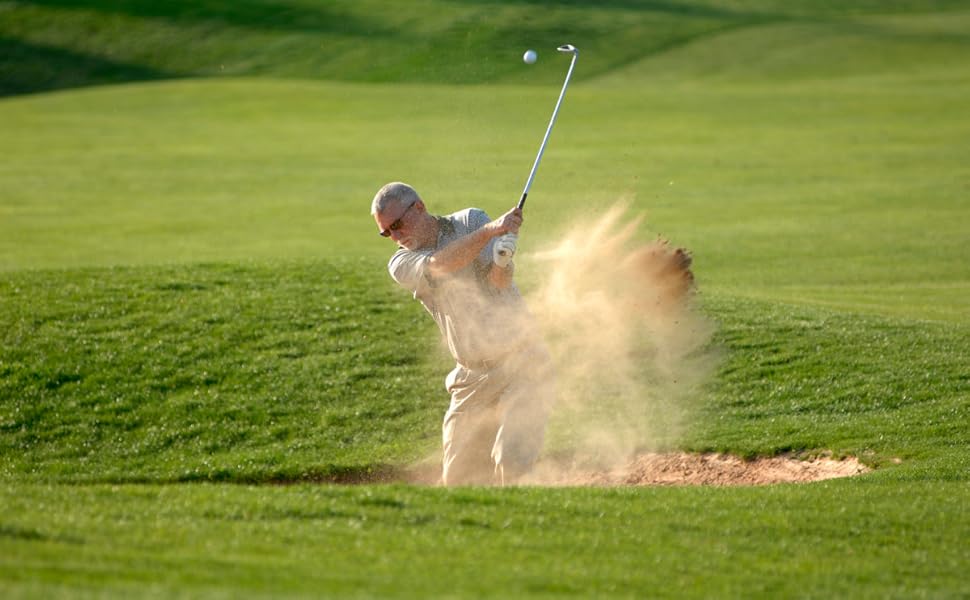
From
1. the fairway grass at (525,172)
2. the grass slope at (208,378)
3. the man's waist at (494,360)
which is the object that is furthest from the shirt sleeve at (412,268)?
the fairway grass at (525,172)

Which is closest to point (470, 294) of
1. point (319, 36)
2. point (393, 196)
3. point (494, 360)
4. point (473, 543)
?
point (494, 360)

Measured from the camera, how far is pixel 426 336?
13836 mm

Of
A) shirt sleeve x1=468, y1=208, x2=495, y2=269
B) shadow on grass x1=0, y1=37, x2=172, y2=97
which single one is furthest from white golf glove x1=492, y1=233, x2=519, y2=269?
shadow on grass x1=0, y1=37, x2=172, y2=97

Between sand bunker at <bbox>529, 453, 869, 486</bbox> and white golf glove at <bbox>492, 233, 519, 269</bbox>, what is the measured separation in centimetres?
256

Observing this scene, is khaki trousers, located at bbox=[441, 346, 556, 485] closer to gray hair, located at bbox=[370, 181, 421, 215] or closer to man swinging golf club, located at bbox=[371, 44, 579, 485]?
man swinging golf club, located at bbox=[371, 44, 579, 485]

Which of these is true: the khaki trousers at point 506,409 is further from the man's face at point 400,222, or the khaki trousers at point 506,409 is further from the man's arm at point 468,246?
the man's face at point 400,222

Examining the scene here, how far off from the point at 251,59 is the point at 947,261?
3801cm

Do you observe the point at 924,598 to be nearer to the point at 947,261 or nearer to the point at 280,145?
the point at 947,261

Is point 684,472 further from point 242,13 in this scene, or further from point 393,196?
point 242,13

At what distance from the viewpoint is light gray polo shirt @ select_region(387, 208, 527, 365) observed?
863 cm

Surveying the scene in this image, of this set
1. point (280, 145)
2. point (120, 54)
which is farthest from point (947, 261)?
point (120, 54)

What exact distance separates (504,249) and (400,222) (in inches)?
33.0

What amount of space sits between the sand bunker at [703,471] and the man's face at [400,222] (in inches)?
98.8

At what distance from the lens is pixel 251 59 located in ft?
171
